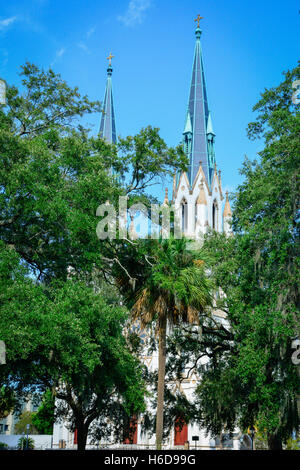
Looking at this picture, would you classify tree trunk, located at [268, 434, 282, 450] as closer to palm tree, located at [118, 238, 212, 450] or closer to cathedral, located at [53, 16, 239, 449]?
palm tree, located at [118, 238, 212, 450]

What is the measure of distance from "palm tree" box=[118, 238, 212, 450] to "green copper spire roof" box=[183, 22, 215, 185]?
52.4m

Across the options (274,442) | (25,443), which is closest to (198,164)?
(25,443)

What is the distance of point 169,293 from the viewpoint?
17406 millimetres

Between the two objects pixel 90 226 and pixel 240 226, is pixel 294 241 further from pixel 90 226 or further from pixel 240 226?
pixel 90 226

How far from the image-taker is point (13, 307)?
596 inches

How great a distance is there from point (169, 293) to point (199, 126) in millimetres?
56003

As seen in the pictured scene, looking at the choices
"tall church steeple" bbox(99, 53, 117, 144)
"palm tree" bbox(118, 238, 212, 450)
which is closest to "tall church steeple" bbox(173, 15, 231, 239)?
"tall church steeple" bbox(99, 53, 117, 144)

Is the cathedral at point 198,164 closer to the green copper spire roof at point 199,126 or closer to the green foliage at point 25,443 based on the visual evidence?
the green copper spire roof at point 199,126

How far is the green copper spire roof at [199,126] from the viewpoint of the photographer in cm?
7075

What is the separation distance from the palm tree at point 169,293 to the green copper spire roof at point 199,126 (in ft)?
172

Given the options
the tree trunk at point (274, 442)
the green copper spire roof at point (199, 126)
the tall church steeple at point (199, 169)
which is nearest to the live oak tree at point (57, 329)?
the tree trunk at point (274, 442)

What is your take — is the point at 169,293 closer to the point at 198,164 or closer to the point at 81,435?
the point at 81,435
